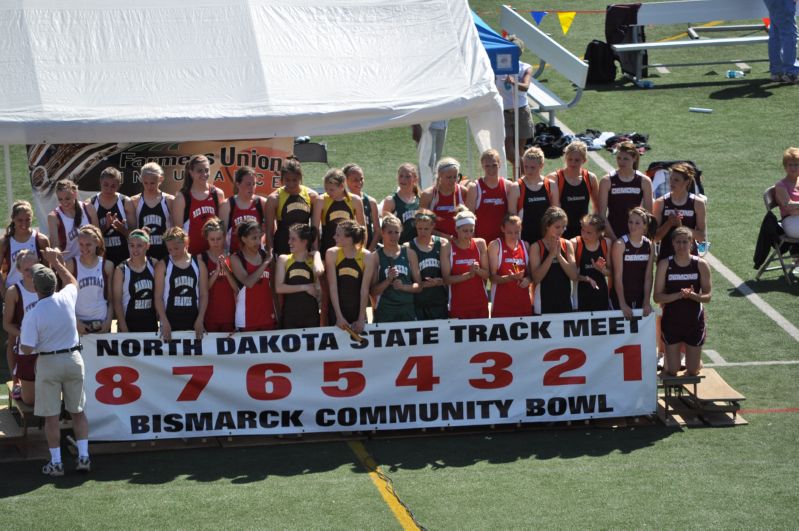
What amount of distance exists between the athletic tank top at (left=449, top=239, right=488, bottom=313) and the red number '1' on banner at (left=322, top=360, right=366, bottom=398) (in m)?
0.91

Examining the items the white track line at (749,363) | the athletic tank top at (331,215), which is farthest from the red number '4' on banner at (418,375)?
the white track line at (749,363)

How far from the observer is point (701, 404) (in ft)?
32.3

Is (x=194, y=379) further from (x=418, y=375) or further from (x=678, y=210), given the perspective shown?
(x=678, y=210)

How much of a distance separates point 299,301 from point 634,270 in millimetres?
2731

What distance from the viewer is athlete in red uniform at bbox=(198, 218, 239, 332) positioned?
9656mm

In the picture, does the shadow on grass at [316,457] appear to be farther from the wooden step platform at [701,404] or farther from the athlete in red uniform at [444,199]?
the athlete in red uniform at [444,199]

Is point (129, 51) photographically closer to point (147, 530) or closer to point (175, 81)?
point (175, 81)

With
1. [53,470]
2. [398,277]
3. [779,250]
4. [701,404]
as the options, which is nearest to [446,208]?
[398,277]

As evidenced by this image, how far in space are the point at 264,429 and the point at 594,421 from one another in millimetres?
2662

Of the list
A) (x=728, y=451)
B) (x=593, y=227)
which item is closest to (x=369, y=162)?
(x=593, y=227)

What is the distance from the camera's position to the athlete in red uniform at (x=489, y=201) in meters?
10.7

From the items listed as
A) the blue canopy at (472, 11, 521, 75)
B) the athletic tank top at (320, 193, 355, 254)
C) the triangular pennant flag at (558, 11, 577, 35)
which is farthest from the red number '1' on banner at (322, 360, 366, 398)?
the triangular pennant flag at (558, 11, 577, 35)

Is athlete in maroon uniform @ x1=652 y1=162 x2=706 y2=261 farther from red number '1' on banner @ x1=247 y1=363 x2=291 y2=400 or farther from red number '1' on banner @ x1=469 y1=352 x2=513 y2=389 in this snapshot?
red number '1' on banner @ x1=247 y1=363 x2=291 y2=400

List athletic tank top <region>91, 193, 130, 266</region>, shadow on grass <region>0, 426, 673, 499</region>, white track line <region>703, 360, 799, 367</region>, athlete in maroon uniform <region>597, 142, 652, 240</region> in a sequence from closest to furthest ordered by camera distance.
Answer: shadow on grass <region>0, 426, 673, 499</region> → athletic tank top <region>91, 193, 130, 266</region> → athlete in maroon uniform <region>597, 142, 652, 240</region> → white track line <region>703, 360, 799, 367</region>
